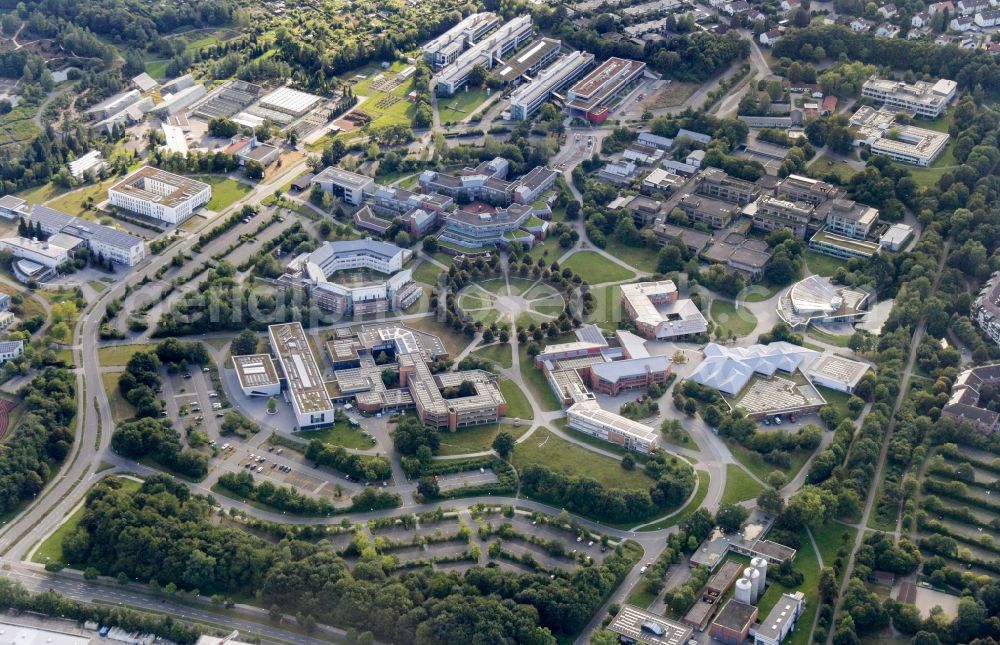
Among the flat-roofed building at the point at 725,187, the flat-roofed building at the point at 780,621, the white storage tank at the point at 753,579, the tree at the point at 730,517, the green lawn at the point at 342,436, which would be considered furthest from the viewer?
the flat-roofed building at the point at 725,187

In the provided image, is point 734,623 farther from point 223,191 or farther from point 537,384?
point 223,191

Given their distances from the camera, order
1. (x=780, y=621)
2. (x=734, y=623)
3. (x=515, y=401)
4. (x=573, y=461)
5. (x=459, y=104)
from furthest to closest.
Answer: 1. (x=459, y=104)
2. (x=515, y=401)
3. (x=573, y=461)
4. (x=780, y=621)
5. (x=734, y=623)

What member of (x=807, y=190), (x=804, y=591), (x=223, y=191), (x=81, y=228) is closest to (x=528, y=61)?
(x=807, y=190)

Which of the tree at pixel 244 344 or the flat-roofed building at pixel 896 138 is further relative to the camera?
the flat-roofed building at pixel 896 138

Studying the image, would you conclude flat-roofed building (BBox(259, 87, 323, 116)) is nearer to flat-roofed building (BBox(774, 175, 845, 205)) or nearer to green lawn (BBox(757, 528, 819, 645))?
flat-roofed building (BBox(774, 175, 845, 205))

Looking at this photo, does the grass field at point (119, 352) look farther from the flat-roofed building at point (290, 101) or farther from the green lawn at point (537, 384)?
the flat-roofed building at point (290, 101)

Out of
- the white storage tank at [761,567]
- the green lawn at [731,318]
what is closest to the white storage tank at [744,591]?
the white storage tank at [761,567]
